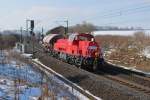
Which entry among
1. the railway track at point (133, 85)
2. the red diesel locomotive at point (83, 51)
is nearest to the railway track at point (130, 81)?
the railway track at point (133, 85)

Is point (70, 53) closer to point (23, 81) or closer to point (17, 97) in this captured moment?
point (23, 81)

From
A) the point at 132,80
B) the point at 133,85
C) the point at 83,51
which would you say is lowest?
the point at 132,80

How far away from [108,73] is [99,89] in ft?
30.3

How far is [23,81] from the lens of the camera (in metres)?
22.9

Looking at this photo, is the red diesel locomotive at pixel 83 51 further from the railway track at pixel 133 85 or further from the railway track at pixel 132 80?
the railway track at pixel 133 85

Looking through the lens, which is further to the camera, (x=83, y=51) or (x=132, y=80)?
(x=83, y=51)

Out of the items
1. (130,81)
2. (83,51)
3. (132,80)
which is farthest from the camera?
(83,51)

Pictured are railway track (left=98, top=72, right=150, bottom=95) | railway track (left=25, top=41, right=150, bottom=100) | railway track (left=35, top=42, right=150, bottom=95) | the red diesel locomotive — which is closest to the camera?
railway track (left=98, top=72, right=150, bottom=95)

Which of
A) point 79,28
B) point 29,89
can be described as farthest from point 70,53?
point 79,28

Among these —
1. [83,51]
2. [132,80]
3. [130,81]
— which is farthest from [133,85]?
[83,51]

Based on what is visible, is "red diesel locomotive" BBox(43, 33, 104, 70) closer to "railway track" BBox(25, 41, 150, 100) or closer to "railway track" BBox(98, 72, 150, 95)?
"railway track" BBox(25, 41, 150, 100)

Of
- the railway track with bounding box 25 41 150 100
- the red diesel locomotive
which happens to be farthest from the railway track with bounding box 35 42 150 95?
the red diesel locomotive

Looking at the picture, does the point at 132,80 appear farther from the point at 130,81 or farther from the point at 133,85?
the point at 133,85

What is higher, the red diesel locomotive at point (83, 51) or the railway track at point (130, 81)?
the red diesel locomotive at point (83, 51)
